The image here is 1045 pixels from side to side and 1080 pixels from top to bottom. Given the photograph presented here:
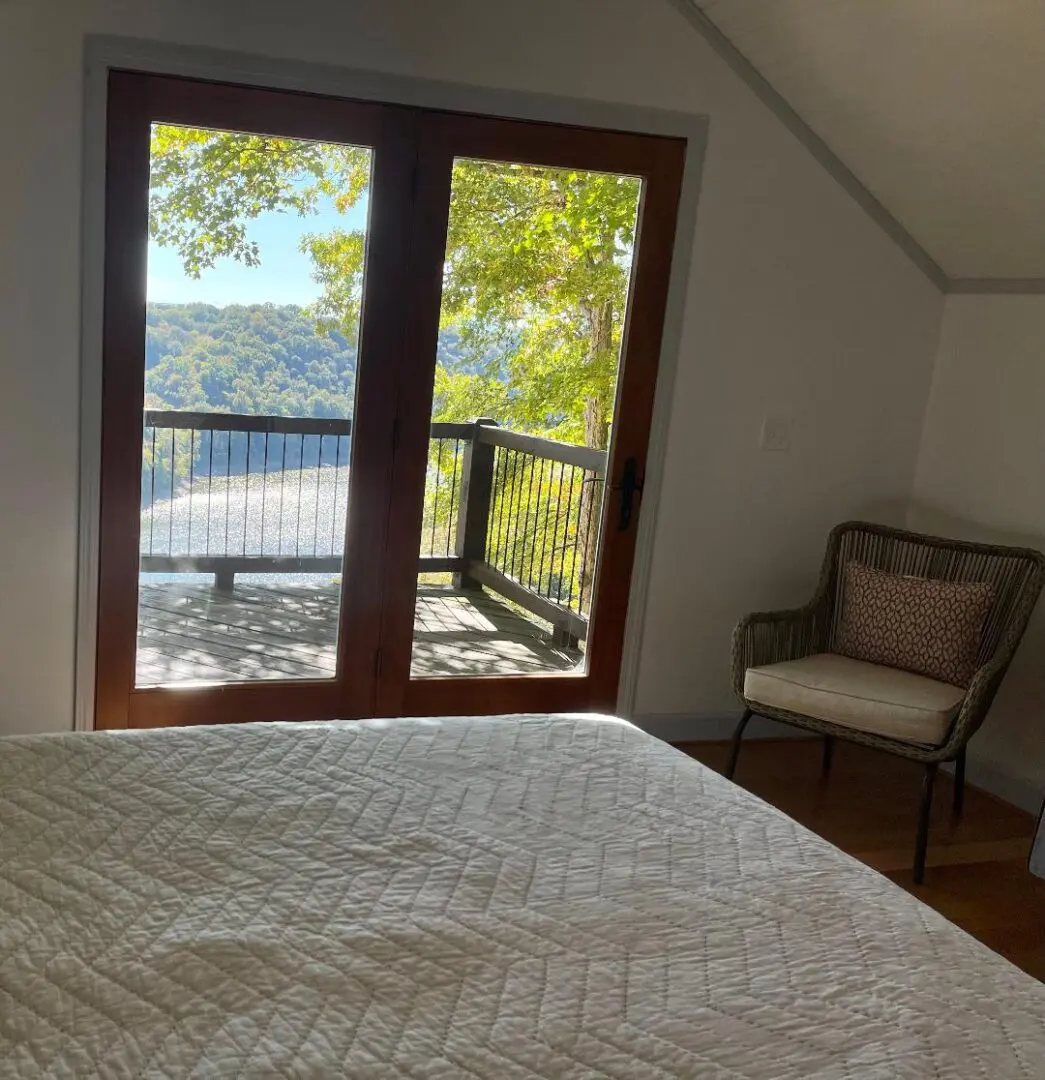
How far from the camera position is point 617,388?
3414mm

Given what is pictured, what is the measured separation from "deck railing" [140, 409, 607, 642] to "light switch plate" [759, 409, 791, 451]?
1.93 feet

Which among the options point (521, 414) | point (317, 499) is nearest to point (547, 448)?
point (521, 414)

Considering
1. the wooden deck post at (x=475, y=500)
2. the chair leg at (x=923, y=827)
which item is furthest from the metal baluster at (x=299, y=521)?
the chair leg at (x=923, y=827)

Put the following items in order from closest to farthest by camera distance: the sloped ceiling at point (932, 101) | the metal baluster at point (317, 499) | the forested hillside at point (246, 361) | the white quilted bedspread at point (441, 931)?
1. the white quilted bedspread at point (441, 931)
2. the sloped ceiling at point (932, 101)
3. the forested hillside at point (246, 361)
4. the metal baluster at point (317, 499)

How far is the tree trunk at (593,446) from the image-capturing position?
3.36m

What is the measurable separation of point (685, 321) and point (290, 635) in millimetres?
1615

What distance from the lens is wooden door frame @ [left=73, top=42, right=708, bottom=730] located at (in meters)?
2.77

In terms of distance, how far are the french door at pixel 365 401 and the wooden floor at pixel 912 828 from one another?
0.72 metres

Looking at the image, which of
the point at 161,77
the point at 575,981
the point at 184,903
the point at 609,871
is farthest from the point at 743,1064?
the point at 161,77

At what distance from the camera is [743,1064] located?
1.07m

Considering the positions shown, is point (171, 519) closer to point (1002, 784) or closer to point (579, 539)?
point (579, 539)

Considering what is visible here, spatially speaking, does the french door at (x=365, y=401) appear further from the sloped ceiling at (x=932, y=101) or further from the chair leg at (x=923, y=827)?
the chair leg at (x=923, y=827)

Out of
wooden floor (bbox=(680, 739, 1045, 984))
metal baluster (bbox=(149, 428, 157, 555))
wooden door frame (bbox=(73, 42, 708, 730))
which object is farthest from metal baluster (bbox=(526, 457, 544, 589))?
metal baluster (bbox=(149, 428, 157, 555))

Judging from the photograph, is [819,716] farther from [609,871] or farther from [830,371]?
[609,871]
